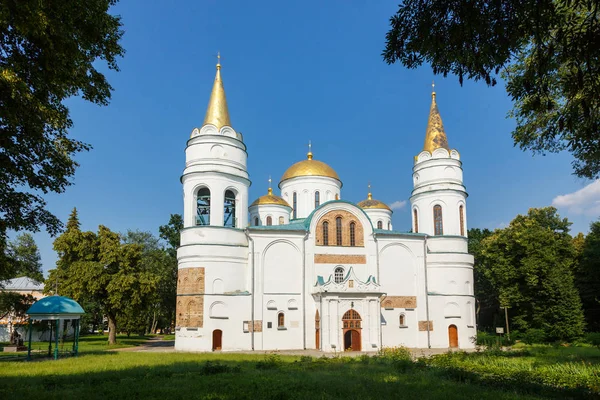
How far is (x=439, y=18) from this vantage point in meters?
7.40

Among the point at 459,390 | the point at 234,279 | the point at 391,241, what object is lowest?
the point at 459,390

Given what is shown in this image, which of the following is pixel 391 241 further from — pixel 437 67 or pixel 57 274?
pixel 437 67

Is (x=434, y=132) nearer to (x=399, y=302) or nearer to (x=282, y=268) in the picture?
(x=399, y=302)

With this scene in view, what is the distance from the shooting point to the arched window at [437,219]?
113 ft

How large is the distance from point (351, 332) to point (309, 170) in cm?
1299

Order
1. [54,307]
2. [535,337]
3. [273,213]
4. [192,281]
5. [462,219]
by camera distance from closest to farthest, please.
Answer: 1. [54,307]
2. [192,281]
3. [462,219]
4. [535,337]
5. [273,213]

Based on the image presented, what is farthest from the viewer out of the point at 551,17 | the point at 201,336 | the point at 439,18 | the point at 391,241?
the point at 391,241

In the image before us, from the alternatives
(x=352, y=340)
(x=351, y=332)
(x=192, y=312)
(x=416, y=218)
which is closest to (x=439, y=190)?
(x=416, y=218)

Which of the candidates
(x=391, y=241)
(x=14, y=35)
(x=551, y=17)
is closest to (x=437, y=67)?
(x=551, y=17)

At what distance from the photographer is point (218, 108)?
32.1 m

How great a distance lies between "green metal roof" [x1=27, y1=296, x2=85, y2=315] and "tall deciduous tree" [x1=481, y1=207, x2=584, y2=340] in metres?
30.5

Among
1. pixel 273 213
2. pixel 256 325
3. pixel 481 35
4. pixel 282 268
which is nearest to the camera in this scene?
pixel 481 35

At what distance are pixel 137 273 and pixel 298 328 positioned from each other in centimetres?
1269

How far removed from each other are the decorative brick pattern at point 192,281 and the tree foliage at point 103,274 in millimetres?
6210
